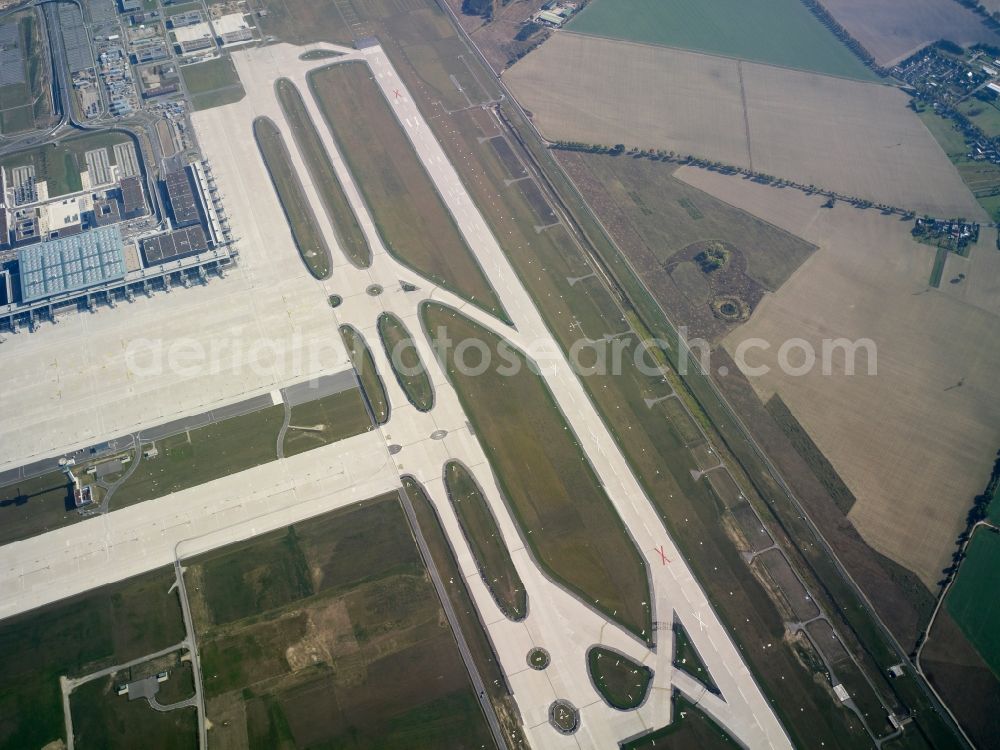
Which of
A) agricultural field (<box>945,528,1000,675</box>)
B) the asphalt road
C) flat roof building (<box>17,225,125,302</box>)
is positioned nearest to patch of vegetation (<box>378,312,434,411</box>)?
the asphalt road

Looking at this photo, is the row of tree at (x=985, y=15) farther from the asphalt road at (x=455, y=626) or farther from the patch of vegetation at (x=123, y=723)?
the patch of vegetation at (x=123, y=723)

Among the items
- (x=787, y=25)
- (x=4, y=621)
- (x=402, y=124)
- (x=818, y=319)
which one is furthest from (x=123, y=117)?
(x=787, y=25)

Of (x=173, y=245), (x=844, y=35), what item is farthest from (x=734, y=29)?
(x=173, y=245)

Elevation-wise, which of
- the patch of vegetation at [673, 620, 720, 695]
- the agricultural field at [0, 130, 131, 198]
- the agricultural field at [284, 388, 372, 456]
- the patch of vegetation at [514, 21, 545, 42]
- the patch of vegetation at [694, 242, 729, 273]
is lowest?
the patch of vegetation at [673, 620, 720, 695]

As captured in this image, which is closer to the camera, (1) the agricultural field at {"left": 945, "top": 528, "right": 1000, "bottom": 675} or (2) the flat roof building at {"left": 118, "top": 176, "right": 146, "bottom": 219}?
(1) the agricultural field at {"left": 945, "top": 528, "right": 1000, "bottom": 675}

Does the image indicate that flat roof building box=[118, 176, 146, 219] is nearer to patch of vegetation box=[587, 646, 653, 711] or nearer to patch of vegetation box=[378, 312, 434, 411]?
patch of vegetation box=[378, 312, 434, 411]
